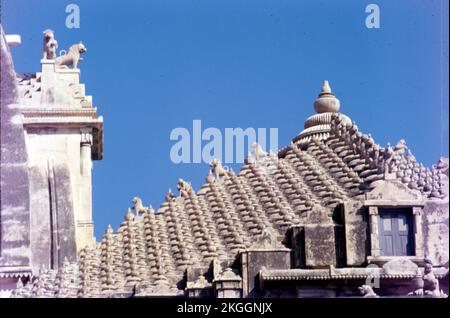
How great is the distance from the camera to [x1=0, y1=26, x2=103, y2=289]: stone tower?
7294 centimetres

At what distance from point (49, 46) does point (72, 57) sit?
67cm

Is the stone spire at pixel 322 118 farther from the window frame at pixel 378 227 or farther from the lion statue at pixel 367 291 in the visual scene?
the lion statue at pixel 367 291

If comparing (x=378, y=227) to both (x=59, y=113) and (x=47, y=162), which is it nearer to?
(x=47, y=162)

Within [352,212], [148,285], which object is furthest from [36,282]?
[352,212]

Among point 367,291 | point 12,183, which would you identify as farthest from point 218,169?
point 367,291

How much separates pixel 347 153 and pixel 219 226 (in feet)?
13.2

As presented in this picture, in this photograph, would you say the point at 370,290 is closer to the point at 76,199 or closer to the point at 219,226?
the point at 219,226

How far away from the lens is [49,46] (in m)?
79.2

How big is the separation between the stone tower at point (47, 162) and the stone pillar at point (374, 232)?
7.88 meters

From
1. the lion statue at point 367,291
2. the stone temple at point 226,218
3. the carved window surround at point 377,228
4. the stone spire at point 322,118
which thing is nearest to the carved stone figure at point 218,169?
the stone temple at point 226,218

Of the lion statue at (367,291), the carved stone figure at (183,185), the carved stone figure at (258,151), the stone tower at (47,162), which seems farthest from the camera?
the carved stone figure at (258,151)

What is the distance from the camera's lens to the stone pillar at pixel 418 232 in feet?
231

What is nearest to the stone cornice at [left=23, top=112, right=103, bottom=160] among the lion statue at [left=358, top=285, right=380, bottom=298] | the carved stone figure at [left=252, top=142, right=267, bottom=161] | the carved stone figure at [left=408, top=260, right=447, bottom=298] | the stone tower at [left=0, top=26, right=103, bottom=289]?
the stone tower at [left=0, top=26, right=103, bottom=289]

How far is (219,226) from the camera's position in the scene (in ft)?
240
